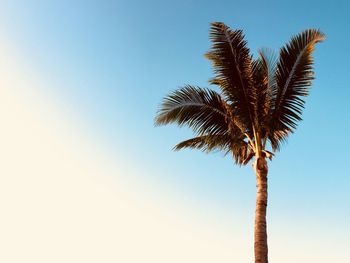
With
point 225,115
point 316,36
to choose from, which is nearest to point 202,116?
point 225,115

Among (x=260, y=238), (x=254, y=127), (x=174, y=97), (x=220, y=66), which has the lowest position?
(x=260, y=238)

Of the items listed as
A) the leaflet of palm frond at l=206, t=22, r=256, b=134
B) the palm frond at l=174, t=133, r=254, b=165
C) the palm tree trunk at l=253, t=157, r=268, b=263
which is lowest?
the palm tree trunk at l=253, t=157, r=268, b=263

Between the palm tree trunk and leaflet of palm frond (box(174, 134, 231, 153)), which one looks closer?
the palm tree trunk

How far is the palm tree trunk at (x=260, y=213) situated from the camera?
355 inches

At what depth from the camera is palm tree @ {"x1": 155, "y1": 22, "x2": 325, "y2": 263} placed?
1097 cm

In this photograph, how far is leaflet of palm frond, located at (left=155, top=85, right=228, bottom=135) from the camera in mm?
11586

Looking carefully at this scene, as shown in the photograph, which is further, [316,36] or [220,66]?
[220,66]

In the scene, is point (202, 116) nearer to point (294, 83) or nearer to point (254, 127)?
point (254, 127)

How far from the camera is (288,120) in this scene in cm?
1135

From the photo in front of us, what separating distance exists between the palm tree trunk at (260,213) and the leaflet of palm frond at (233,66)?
167 cm

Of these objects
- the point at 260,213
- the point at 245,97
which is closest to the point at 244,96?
the point at 245,97

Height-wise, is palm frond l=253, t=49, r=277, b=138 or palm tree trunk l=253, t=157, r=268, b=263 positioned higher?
palm frond l=253, t=49, r=277, b=138

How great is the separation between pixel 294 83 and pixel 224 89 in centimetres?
213

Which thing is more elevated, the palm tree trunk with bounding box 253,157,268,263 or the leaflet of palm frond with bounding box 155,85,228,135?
the leaflet of palm frond with bounding box 155,85,228,135
